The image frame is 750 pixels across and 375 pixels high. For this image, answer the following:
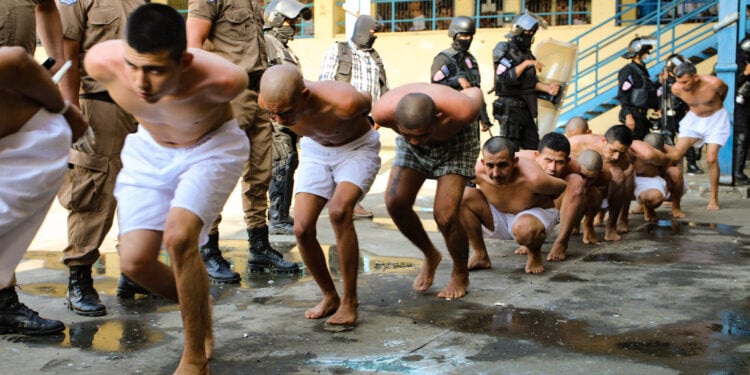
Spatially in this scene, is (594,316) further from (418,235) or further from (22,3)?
(22,3)

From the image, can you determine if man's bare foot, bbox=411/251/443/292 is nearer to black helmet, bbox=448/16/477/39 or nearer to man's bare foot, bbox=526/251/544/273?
man's bare foot, bbox=526/251/544/273

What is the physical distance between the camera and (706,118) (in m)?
9.60

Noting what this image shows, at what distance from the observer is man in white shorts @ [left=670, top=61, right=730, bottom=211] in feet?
30.8

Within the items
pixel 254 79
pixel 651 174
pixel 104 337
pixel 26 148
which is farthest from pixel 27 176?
pixel 651 174

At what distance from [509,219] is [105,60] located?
10.7 feet

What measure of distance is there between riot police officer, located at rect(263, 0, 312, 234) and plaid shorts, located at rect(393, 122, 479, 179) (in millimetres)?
2588

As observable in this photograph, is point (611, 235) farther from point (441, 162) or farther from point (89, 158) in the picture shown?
point (89, 158)

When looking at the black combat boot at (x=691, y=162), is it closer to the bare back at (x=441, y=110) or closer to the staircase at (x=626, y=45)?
the staircase at (x=626, y=45)

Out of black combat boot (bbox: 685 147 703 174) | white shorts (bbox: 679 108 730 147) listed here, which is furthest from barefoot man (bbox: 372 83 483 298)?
black combat boot (bbox: 685 147 703 174)

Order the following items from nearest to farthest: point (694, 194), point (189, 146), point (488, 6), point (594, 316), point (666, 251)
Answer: point (189, 146), point (594, 316), point (666, 251), point (694, 194), point (488, 6)

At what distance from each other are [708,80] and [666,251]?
380 cm

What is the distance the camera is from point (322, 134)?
4656 mm

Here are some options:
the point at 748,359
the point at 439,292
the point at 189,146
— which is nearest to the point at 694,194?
the point at 439,292

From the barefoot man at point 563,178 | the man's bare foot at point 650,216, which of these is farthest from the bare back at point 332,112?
the man's bare foot at point 650,216
